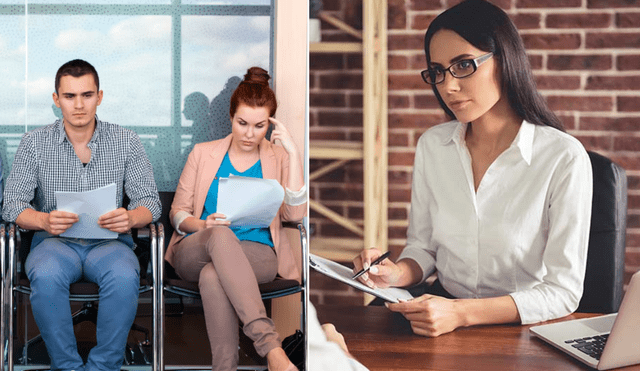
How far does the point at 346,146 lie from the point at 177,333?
1.61 metres

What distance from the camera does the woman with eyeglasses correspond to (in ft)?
5.88

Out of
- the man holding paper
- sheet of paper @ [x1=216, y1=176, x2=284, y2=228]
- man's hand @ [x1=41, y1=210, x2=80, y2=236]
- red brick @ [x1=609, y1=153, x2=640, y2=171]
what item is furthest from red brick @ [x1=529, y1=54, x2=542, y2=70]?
man's hand @ [x1=41, y1=210, x2=80, y2=236]

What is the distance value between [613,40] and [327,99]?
33.4 inches

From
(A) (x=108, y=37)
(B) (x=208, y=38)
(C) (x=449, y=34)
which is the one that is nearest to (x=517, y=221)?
(C) (x=449, y=34)

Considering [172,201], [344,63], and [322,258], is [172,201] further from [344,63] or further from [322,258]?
[344,63]

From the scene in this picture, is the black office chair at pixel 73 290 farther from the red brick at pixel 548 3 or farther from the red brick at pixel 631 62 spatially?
the red brick at pixel 631 62

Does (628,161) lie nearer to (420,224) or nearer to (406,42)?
(420,224)

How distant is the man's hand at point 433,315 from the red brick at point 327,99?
2.14 ft

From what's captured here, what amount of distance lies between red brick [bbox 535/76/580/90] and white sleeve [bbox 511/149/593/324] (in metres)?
0.20

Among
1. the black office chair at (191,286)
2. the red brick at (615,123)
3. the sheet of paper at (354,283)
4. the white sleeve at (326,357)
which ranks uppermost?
the red brick at (615,123)

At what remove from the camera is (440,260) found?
75.3 inches

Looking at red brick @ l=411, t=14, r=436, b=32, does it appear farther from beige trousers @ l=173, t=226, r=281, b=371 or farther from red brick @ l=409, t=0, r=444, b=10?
beige trousers @ l=173, t=226, r=281, b=371

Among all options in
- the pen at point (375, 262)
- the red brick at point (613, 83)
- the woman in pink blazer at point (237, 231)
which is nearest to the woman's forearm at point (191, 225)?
the woman in pink blazer at point (237, 231)

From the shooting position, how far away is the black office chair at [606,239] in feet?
5.89
